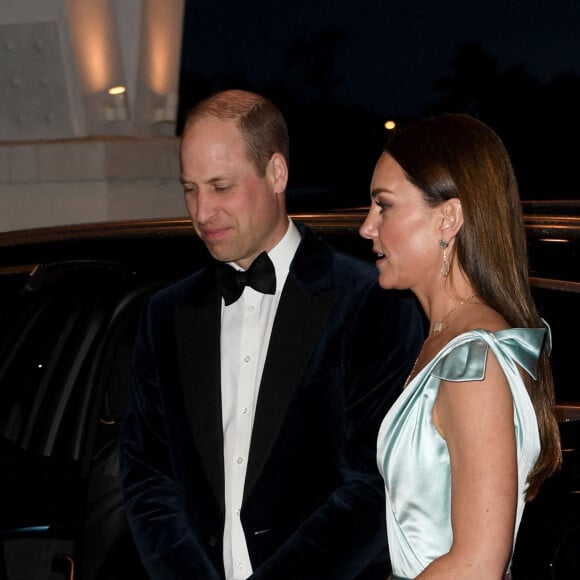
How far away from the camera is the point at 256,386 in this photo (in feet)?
8.48

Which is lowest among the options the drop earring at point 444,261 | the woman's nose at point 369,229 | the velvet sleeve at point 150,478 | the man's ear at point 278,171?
the velvet sleeve at point 150,478

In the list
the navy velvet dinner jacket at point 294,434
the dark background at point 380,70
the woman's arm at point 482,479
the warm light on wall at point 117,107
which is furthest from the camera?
the dark background at point 380,70

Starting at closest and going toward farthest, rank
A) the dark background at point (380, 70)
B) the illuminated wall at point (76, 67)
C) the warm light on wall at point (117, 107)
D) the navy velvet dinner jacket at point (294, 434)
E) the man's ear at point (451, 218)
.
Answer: the man's ear at point (451, 218)
the navy velvet dinner jacket at point (294, 434)
the illuminated wall at point (76, 67)
the warm light on wall at point (117, 107)
the dark background at point (380, 70)

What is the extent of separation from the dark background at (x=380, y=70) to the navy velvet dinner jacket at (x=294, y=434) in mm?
34258

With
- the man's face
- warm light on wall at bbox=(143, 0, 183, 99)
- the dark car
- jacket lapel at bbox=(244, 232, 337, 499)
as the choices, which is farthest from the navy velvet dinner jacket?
warm light on wall at bbox=(143, 0, 183, 99)

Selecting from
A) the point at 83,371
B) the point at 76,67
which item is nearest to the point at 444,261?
the point at 83,371

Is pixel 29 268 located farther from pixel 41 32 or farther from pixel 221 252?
pixel 41 32

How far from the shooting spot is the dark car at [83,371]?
9.89 ft

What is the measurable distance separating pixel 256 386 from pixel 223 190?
445mm


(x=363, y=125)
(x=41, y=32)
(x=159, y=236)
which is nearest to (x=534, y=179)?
(x=363, y=125)

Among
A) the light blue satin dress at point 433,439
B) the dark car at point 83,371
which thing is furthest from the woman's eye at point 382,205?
the dark car at point 83,371

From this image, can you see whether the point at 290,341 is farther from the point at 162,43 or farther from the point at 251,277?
the point at 162,43

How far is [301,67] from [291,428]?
40.2 metres

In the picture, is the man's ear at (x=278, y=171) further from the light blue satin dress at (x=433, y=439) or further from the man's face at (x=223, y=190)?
the light blue satin dress at (x=433, y=439)
